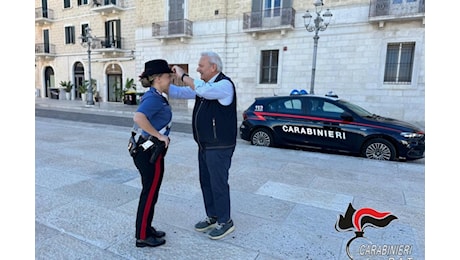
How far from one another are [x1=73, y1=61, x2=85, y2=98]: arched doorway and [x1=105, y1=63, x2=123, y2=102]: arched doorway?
332cm

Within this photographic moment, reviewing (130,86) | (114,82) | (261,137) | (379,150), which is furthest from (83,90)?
(379,150)

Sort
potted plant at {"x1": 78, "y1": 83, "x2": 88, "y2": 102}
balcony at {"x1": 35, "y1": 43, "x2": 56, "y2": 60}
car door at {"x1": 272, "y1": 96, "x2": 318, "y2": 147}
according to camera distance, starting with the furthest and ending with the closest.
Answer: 1. balcony at {"x1": 35, "y1": 43, "x2": 56, "y2": 60}
2. potted plant at {"x1": 78, "y1": 83, "x2": 88, "y2": 102}
3. car door at {"x1": 272, "y1": 96, "x2": 318, "y2": 147}

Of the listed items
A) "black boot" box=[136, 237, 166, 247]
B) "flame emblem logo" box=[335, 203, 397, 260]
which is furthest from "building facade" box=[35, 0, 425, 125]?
"black boot" box=[136, 237, 166, 247]

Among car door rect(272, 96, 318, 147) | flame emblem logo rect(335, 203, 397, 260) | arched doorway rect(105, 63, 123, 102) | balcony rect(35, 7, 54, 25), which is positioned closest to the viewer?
flame emblem logo rect(335, 203, 397, 260)

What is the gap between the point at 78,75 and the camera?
25.5 meters

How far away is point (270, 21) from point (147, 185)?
49.6 feet

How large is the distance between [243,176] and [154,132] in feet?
8.85

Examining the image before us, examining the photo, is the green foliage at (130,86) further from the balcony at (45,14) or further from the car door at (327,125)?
the car door at (327,125)

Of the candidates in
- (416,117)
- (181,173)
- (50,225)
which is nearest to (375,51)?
(416,117)

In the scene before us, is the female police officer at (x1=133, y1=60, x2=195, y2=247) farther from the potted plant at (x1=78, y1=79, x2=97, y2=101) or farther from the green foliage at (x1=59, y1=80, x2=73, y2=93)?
the green foliage at (x1=59, y1=80, x2=73, y2=93)

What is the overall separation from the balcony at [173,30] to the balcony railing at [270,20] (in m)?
3.95

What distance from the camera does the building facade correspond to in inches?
522

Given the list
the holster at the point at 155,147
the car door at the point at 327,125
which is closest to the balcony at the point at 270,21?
the car door at the point at 327,125

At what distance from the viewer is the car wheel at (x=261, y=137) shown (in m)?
7.36
